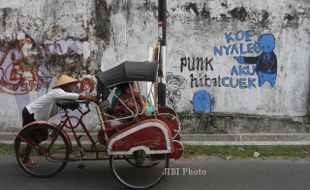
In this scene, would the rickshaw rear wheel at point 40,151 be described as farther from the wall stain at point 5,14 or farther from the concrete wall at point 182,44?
the wall stain at point 5,14

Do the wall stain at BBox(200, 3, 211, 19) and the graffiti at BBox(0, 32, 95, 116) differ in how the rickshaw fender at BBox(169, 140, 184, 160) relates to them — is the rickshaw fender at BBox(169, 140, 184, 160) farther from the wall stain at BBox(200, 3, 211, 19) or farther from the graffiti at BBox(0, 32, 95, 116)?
the wall stain at BBox(200, 3, 211, 19)

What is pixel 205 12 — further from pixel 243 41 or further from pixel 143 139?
pixel 143 139

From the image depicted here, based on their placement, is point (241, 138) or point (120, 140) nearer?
point (120, 140)

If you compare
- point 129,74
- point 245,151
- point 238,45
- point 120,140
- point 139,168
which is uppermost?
point 238,45

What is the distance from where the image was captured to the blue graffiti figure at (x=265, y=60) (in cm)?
849

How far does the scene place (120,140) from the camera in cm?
544

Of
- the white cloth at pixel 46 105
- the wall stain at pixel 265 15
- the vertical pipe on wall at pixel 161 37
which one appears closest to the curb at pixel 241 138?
the vertical pipe on wall at pixel 161 37

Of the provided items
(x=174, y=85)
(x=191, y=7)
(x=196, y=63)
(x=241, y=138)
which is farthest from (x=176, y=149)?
(x=191, y=7)

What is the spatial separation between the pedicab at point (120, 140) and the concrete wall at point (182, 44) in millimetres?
2597

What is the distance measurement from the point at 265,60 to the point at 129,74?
13.3ft

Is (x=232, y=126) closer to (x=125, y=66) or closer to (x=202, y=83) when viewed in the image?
(x=202, y=83)

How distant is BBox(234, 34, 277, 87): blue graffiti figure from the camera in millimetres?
8492

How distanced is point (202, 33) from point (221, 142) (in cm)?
220

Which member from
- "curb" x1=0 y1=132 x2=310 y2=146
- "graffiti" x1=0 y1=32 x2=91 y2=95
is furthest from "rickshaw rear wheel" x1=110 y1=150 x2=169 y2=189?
"graffiti" x1=0 y1=32 x2=91 y2=95
